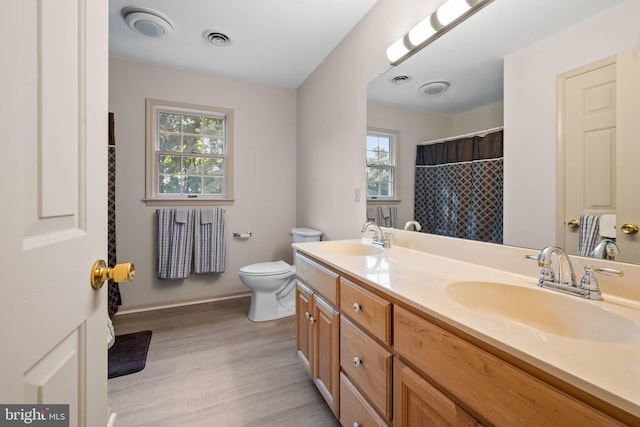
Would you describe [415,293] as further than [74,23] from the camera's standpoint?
Yes

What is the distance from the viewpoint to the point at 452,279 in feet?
3.24

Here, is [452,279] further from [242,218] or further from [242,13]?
[242,218]

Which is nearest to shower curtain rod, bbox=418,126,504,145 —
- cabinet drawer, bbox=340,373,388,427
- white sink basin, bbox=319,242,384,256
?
white sink basin, bbox=319,242,384,256

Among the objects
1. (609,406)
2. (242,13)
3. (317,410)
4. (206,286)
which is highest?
(242,13)

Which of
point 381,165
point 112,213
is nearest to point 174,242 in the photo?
point 112,213

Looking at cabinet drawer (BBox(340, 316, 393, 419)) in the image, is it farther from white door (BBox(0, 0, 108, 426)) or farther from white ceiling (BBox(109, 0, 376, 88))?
Result: white ceiling (BBox(109, 0, 376, 88))

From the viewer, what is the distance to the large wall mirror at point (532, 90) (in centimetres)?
82

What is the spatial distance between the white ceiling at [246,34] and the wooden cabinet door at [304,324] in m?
1.95

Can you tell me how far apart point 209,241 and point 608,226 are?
2.91 meters

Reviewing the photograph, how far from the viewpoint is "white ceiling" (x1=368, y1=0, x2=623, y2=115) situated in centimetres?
95

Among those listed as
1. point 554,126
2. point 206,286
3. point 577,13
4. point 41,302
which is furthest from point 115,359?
point 577,13

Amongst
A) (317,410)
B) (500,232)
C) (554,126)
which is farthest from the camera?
(317,410)

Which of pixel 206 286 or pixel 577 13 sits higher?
pixel 577 13

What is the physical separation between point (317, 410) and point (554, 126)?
169 cm
